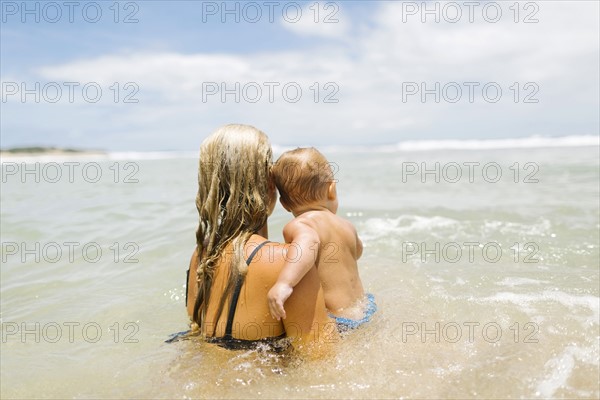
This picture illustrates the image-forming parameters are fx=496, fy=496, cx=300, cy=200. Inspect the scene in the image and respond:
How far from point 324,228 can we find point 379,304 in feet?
3.84

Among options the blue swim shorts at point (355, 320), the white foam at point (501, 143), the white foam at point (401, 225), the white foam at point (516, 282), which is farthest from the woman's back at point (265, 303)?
the white foam at point (501, 143)

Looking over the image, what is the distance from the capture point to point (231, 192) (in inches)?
103

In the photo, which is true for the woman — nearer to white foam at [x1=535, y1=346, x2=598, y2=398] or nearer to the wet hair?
the wet hair

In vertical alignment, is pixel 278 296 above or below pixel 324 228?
below

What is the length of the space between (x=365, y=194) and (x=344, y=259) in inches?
306

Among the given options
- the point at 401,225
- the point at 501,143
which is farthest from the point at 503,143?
the point at 401,225

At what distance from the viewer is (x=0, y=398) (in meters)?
2.92

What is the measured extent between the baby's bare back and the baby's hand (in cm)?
51

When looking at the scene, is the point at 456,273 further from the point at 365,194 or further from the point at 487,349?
the point at 365,194

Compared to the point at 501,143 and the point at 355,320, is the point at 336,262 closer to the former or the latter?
the point at 355,320

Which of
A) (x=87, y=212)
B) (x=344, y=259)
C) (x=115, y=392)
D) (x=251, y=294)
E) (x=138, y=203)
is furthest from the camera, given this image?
(x=138, y=203)

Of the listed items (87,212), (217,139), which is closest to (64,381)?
(217,139)

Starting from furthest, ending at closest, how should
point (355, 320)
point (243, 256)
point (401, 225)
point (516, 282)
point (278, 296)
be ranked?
point (401, 225), point (516, 282), point (355, 320), point (243, 256), point (278, 296)

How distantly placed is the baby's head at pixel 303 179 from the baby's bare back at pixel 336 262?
0.11 metres
